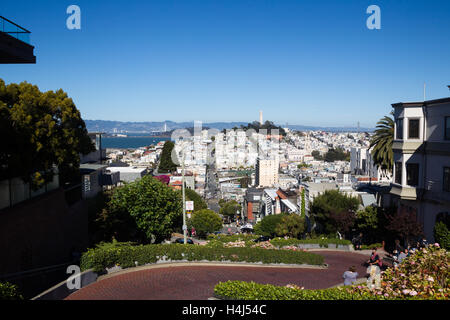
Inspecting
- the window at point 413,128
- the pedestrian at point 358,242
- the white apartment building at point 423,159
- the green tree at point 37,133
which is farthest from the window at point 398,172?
the green tree at point 37,133

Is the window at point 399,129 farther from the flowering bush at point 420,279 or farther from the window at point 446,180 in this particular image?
the flowering bush at point 420,279

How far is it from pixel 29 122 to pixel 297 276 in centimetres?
1093

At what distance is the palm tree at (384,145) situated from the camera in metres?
24.4

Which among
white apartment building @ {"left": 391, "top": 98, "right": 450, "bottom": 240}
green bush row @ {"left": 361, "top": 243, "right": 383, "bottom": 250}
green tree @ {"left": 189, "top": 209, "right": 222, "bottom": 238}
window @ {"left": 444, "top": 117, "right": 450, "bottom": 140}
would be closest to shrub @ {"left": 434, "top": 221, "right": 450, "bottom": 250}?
white apartment building @ {"left": 391, "top": 98, "right": 450, "bottom": 240}

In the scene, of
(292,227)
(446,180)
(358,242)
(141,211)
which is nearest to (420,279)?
(446,180)

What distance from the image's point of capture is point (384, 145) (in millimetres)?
24672

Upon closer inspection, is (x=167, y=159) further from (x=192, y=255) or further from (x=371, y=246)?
(x=192, y=255)

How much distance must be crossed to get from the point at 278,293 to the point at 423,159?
1372 centimetres

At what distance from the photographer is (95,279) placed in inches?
487

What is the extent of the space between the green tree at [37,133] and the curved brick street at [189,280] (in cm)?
464

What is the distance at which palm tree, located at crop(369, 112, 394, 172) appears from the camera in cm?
2441

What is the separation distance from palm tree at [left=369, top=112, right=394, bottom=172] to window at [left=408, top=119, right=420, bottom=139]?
5218 mm
